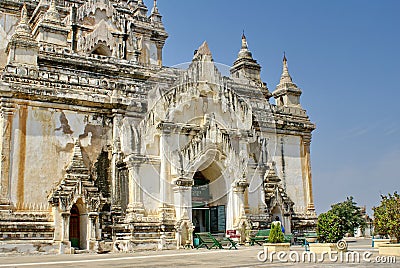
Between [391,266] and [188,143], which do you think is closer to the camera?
[391,266]

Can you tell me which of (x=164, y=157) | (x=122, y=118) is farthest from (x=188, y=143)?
(x=122, y=118)

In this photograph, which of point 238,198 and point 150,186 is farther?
point 238,198

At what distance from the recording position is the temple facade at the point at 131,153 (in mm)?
21953

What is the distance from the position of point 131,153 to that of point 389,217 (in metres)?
11.4

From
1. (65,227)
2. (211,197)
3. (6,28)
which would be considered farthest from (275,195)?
(6,28)

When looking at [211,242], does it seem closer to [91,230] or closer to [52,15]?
[91,230]

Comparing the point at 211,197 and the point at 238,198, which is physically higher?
the point at 211,197

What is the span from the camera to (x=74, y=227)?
22.8 m

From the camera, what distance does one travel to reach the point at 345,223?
18938mm

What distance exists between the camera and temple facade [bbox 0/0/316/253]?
21953mm

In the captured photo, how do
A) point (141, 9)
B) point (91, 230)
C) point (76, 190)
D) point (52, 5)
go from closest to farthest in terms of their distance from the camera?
point (91, 230) < point (76, 190) < point (52, 5) < point (141, 9)

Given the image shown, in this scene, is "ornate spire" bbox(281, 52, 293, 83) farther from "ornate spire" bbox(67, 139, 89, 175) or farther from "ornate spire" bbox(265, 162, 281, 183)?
"ornate spire" bbox(67, 139, 89, 175)

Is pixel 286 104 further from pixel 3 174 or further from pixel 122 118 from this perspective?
pixel 3 174

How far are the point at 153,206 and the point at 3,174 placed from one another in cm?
669
